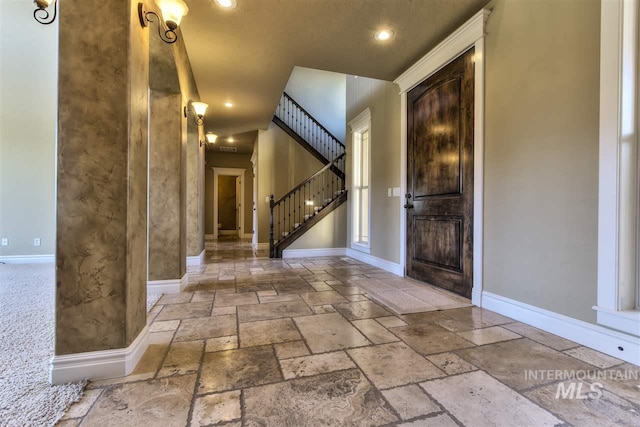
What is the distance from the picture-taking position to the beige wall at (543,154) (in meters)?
1.77

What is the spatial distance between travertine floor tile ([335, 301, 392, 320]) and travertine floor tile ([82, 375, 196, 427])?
1297 millimetres

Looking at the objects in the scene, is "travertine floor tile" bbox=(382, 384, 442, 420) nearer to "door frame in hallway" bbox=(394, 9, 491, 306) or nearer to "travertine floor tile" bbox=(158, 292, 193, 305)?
"door frame in hallway" bbox=(394, 9, 491, 306)

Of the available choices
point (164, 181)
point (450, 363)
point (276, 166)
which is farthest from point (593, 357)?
Result: point (276, 166)

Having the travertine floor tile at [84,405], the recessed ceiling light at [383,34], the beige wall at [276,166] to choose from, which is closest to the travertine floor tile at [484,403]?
the travertine floor tile at [84,405]

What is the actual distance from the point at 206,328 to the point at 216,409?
0.97 meters

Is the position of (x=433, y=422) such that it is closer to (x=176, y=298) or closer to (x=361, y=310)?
(x=361, y=310)

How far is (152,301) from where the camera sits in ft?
8.81

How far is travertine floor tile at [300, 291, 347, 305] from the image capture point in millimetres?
2682

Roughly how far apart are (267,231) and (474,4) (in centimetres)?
560

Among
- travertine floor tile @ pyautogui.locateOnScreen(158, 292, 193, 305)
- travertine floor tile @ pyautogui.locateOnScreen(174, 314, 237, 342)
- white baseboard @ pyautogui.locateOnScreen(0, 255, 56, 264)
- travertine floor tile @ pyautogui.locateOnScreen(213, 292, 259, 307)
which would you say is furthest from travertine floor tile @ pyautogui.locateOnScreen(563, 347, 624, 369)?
white baseboard @ pyautogui.locateOnScreen(0, 255, 56, 264)

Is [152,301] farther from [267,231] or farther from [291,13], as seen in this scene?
[267,231]

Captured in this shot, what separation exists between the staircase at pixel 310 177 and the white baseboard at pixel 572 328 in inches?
144

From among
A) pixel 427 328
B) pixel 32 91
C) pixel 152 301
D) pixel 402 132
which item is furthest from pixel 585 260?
pixel 32 91

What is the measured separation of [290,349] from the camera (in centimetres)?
174
